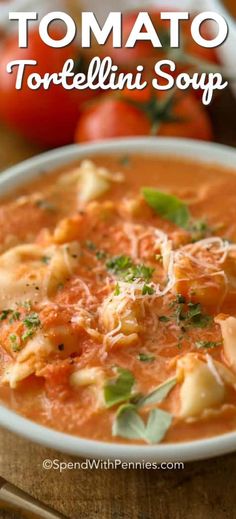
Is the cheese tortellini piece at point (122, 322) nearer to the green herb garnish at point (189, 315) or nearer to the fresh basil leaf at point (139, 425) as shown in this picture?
the green herb garnish at point (189, 315)

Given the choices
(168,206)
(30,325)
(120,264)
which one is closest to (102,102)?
(168,206)

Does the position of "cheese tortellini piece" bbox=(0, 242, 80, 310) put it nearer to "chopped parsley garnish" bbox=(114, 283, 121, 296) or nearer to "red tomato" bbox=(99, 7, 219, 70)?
"chopped parsley garnish" bbox=(114, 283, 121, 296)

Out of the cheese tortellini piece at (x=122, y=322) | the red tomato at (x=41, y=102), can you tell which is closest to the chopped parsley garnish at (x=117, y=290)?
the cheese tortellini piece at (x=122, y=322)

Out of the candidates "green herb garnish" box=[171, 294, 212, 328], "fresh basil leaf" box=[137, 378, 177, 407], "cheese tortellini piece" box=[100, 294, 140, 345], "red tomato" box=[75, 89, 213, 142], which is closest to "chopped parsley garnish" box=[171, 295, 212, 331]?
"green herb garnish" box=[171, 294, 212, 328]

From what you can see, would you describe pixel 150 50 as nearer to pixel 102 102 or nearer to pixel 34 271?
pixel 102 102

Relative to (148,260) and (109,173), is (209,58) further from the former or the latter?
(148,260)

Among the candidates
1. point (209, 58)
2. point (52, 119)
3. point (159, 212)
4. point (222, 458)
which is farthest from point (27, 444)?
point (209, 58)

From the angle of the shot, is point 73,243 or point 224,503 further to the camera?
point 73,243

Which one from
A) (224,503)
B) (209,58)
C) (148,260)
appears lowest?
(224,503)
